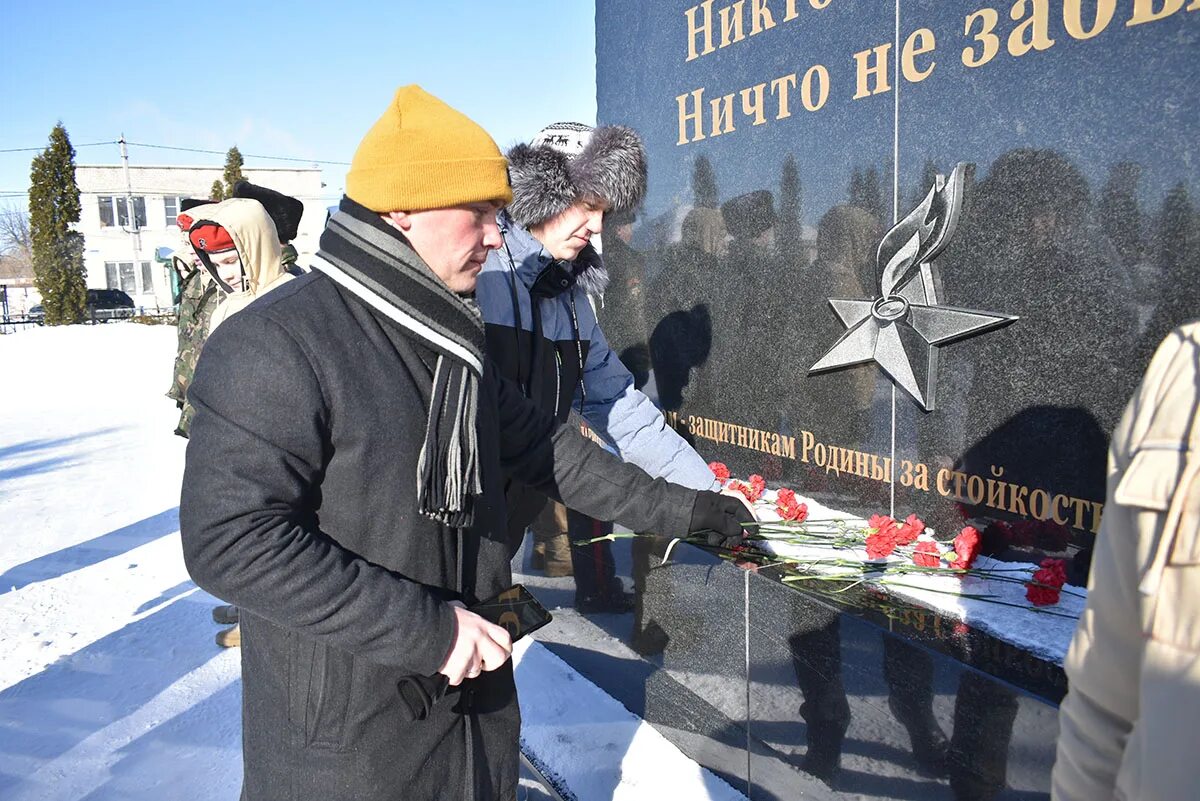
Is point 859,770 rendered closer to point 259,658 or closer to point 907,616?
point 907,616

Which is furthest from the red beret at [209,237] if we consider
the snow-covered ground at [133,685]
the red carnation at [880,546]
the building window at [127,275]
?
the building window at [127,275]

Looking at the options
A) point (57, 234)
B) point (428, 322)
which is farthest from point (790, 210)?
point (57, 234)

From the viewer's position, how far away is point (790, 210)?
3271 mm

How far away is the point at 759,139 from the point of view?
11.1 feet

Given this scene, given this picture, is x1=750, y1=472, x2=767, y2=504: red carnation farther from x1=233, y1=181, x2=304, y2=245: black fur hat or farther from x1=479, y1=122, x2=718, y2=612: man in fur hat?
x1=233, y1=181, x2=304, y2=245: black fur hat

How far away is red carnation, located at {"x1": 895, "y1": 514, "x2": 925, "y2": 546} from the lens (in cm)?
261

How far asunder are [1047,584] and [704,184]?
2.12 meters

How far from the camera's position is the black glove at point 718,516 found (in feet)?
6.94

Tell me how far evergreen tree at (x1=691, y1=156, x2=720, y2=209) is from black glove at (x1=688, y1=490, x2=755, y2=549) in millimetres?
1839

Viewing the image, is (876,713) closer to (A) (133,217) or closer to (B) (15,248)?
(A) (133,217)

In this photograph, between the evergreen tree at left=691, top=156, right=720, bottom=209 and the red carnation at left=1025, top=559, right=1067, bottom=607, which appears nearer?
the red carnation at left=1025, top=559, right=1067, bottom=607

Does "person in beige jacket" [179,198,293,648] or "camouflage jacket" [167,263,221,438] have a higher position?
"person in beige jacket" [179,198,293,648]

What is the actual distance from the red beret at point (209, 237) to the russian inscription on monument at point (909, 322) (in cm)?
188

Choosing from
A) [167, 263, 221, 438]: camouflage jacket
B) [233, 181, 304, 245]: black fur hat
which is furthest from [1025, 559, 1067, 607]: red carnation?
[233, 181, 304, 245]: black fur hat
